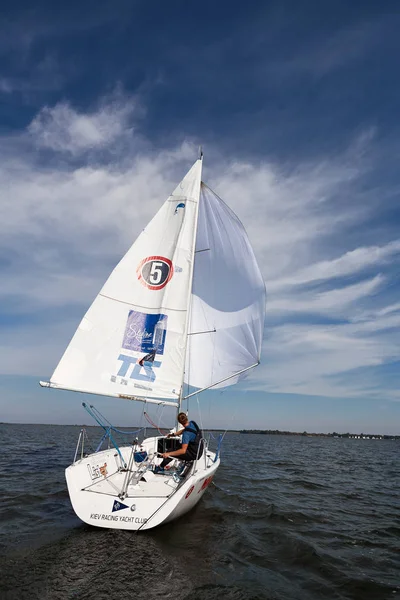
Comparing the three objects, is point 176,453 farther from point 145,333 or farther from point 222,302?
point 222,302

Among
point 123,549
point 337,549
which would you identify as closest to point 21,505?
point 123,549

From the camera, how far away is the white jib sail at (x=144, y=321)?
955cm

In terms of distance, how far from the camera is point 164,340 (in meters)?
10.6

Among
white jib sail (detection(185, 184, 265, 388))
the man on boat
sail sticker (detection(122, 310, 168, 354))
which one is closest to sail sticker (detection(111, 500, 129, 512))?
the man on boat

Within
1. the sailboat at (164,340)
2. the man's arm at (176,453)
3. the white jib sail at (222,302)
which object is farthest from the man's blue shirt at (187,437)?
the white jib sail at (222,302)

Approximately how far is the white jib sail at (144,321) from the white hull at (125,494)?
1.97 meters

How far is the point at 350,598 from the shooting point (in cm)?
536

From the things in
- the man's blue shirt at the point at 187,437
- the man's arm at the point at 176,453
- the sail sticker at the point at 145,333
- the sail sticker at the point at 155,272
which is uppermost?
the sail sticker at the point at 155,272

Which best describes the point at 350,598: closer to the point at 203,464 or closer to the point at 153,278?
the point at 203,464

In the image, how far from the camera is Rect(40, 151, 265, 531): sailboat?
24.0ft

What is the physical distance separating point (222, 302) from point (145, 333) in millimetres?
3480

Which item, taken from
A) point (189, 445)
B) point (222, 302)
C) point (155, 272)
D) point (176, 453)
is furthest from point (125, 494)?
point (222, 302)

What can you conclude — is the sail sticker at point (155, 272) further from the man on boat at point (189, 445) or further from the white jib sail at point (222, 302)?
the man on boat at point (189, 445)

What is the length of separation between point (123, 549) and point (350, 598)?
3602 millimetres
